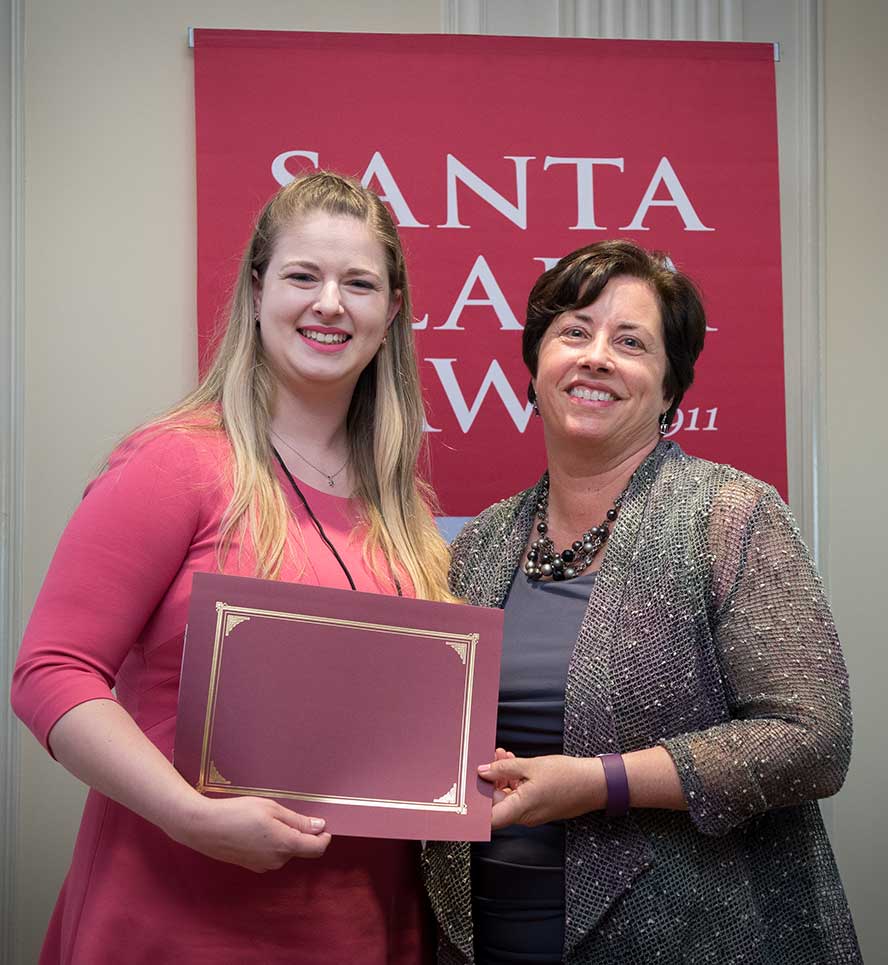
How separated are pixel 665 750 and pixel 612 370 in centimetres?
56

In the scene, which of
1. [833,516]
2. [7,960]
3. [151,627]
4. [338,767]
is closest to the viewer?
[338,767]

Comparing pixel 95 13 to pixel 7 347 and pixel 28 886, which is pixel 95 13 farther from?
pixel 28 886

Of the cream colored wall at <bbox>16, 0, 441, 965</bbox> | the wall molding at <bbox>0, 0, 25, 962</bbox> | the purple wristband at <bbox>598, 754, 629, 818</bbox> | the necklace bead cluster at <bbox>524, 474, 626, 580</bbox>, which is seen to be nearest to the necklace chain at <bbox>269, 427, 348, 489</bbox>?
the necklace bead cluster at <bbox>524, 474, 626, 580</bbox>

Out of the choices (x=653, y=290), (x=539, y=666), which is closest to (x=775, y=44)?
(x=653, y=290)

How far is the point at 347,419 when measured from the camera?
1.85 metres

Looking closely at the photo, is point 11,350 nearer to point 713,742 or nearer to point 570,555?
point 570,555

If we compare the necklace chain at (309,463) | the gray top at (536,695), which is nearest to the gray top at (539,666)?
the gray top at (536,695)

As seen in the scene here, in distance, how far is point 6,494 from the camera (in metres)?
2.62

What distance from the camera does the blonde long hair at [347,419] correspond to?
157cm

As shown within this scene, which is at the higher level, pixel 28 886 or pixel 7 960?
pixel 28 886

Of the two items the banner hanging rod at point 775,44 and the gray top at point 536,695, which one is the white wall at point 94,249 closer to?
the banner hanging rod at point 775,44

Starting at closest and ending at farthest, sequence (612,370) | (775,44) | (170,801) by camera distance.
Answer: (170,801), (612,370), (775,44)

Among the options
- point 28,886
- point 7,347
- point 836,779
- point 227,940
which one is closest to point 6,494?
point 7,347

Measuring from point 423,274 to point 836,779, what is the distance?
1.55 metres
